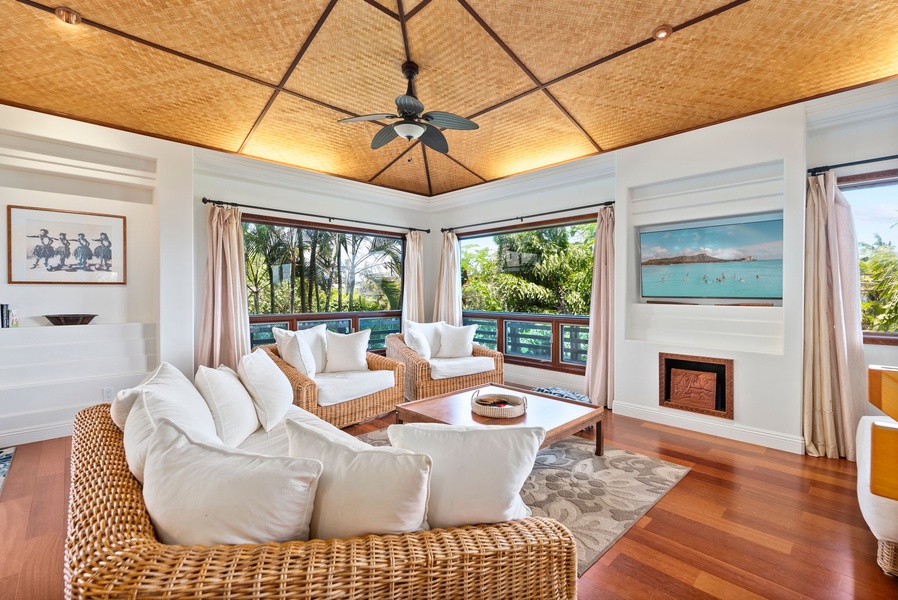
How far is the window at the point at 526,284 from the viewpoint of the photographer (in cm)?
539

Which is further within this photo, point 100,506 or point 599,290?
point 599,290

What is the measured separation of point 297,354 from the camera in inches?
141

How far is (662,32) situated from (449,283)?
387 cm

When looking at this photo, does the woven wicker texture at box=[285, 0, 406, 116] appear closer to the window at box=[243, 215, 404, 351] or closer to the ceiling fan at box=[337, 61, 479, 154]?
the ceiling fan at box=[337, 61, 479, 154]

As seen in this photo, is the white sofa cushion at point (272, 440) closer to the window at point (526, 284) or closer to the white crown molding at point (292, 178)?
the white crown molding at point (292, 178)

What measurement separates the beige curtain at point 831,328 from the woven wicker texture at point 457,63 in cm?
250

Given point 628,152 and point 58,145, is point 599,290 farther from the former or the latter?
point 58,145

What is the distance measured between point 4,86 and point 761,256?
6.03 m

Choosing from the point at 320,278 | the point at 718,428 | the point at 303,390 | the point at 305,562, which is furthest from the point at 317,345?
the point at 718,428

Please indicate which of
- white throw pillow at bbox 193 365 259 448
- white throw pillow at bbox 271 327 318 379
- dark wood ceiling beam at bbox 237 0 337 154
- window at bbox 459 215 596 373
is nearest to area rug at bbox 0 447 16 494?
white throw pillow at bbox 193 365 259 448

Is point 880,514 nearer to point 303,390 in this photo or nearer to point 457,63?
point 303,390

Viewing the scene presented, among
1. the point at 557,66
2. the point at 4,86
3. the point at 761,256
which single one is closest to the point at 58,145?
the point at 4,86

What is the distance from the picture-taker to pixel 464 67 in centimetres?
324

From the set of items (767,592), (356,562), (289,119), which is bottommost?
(767,592)
